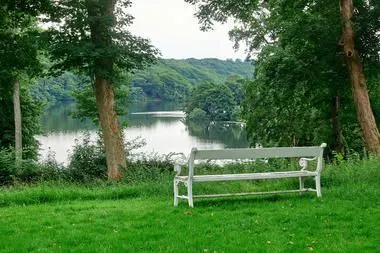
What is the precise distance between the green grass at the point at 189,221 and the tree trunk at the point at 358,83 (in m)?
6.75

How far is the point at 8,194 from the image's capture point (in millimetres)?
10172

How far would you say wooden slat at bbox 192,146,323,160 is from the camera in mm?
8313

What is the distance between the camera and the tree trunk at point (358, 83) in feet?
54.3

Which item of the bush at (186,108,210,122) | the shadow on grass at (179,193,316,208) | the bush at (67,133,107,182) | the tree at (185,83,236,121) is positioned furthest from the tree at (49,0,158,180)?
the bush at (186,108,210,122)

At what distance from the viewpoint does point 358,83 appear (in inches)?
663

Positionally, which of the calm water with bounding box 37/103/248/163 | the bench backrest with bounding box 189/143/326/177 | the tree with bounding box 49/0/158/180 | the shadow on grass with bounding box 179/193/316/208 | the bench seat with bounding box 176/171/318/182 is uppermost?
the tree with bounding box 49/0/158/180

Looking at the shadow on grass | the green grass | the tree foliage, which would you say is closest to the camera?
the green grass

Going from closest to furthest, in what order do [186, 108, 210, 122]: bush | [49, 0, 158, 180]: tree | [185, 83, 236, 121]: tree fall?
[49, 0, 158, 180]: tree, [185, 83, 236, 121]: tree, [186, 108, 210, 122]: bush

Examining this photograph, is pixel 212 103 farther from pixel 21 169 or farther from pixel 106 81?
pixel 106 81

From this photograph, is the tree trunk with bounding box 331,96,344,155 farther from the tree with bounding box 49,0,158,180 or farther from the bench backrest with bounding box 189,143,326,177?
the bench backrest with bounding box 189,143,326,177

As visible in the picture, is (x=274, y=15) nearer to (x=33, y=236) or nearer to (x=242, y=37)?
(x=242, y=37)

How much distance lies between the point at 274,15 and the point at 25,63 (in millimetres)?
12705

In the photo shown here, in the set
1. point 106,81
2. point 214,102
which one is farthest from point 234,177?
point 214,102

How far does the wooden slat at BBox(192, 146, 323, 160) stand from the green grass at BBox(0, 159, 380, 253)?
73cm
